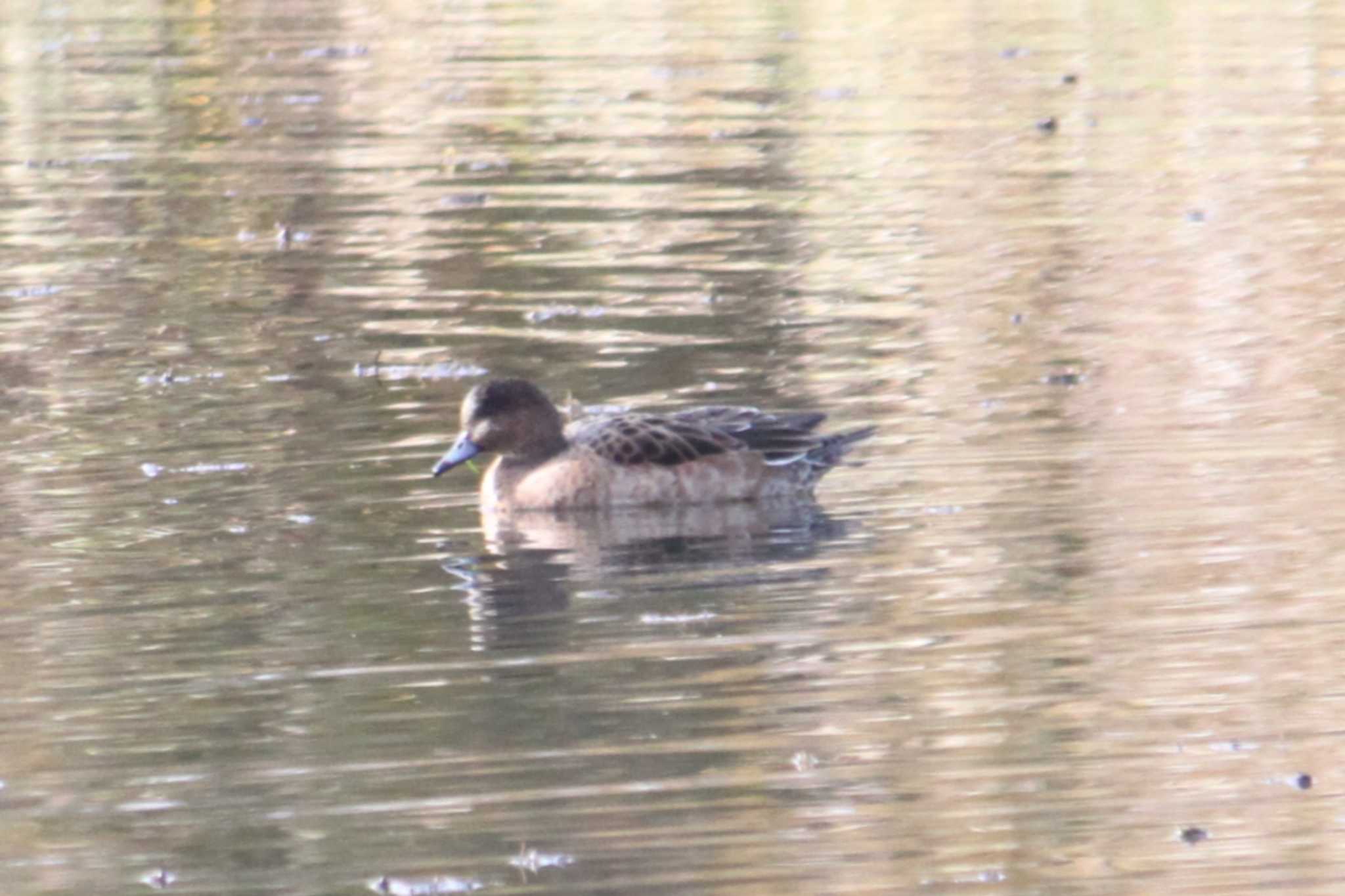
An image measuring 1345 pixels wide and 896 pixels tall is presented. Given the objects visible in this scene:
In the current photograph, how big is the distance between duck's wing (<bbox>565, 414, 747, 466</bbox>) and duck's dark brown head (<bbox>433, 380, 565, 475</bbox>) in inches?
10.4

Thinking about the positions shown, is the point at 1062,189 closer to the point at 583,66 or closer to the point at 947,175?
the point at 947,175

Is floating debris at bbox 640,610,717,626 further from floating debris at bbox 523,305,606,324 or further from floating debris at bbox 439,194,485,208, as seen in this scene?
floating debris at bbox 439,194,485,208

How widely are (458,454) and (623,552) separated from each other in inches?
49.0

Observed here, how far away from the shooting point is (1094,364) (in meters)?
14.1

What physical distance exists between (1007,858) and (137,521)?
5.43 metres

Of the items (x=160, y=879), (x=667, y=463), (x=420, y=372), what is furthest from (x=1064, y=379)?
(x=160, y=879)

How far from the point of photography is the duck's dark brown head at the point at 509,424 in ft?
39.3

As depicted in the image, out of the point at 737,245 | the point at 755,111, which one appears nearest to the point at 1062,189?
the point at 737,245

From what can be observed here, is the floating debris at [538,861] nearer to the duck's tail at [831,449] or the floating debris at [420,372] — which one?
the duck's tail at [831,449]

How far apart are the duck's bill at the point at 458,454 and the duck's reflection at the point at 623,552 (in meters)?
0.33

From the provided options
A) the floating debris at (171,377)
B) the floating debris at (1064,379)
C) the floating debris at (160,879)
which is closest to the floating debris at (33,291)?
the floating debris at (171,377)

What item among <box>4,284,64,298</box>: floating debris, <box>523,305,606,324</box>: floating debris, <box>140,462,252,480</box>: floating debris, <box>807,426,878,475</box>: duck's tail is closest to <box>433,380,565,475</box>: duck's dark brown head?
<box>140,462,252,480</box>: floating debris

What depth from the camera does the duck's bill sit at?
11836 millimetres

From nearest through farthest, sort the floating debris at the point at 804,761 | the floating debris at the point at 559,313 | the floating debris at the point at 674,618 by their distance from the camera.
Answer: the floating debris at the point at 804,761, the floating debris at the point at 674,618, the floating debris at the point at 559,313
